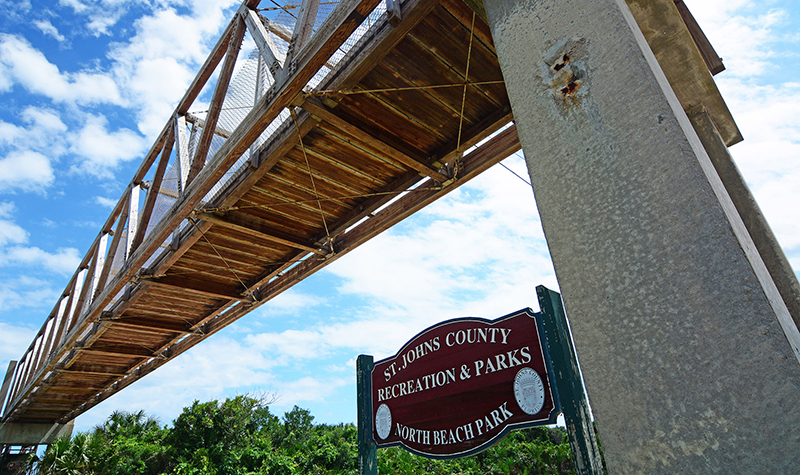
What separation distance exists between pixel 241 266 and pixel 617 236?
6203 millimetres

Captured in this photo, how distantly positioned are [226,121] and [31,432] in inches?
757

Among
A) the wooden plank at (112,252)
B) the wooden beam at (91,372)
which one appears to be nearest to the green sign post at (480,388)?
the wooden plank at (112,252)

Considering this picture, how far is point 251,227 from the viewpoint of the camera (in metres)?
5.45

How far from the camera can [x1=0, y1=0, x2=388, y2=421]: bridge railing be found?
3.34 metres

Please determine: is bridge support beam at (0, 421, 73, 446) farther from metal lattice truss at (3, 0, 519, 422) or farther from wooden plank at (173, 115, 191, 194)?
wooden plank at (173, 115, 191, 194)

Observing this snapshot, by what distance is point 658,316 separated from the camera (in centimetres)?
117

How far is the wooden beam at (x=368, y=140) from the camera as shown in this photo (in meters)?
3.67

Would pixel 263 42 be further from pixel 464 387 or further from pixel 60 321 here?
pixel 60 321

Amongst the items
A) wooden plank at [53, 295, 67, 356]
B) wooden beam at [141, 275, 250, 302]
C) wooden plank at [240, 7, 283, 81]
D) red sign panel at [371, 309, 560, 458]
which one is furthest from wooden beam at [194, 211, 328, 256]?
wooden plank at [53, 295, 67, 356]

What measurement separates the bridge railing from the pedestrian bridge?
0.02 meters

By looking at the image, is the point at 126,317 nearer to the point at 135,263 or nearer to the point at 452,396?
the point at 135,263

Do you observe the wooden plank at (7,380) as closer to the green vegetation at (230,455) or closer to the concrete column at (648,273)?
the green vegetation at (230,455)

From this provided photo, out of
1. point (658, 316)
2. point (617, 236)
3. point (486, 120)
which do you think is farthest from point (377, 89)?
point (658, 316)

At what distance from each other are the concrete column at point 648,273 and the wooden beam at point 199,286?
6560mm
